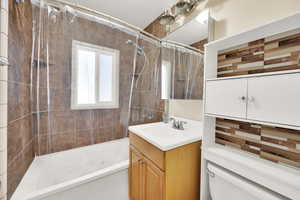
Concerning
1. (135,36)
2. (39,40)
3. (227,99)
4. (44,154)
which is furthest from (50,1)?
(227,99)

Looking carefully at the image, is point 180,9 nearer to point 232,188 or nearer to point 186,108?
point 186,108

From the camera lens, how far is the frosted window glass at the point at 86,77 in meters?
1.73

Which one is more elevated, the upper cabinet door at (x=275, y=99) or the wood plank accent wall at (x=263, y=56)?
the wood plank accent wall at (x=263, y=56)

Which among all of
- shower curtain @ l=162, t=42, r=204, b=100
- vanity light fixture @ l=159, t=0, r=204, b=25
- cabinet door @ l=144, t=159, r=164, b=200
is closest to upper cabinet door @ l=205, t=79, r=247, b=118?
shower curtain @ l=162, t=42, r=204, b=100

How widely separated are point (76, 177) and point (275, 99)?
5.61 feet

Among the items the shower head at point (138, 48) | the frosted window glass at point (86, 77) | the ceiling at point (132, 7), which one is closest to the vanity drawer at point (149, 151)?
the frosted window glass at point (86, 77)

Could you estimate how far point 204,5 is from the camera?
3.87 feet

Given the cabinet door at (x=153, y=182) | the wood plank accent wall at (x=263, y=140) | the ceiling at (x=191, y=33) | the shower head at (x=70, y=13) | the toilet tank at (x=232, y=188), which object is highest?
the shower head at (x=70, y=13)

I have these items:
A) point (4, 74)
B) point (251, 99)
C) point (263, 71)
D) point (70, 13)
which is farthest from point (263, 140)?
point (70, 13)

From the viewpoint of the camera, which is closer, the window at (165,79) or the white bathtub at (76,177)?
the white bathtub at (76,177)

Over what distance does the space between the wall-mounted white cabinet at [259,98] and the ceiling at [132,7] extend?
5.00 feet

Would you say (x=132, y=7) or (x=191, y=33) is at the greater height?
(x=132, y=7)

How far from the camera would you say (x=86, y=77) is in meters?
1.77

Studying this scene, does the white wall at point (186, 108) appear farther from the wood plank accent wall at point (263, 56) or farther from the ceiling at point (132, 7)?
the ceiling at point (132, 7)
